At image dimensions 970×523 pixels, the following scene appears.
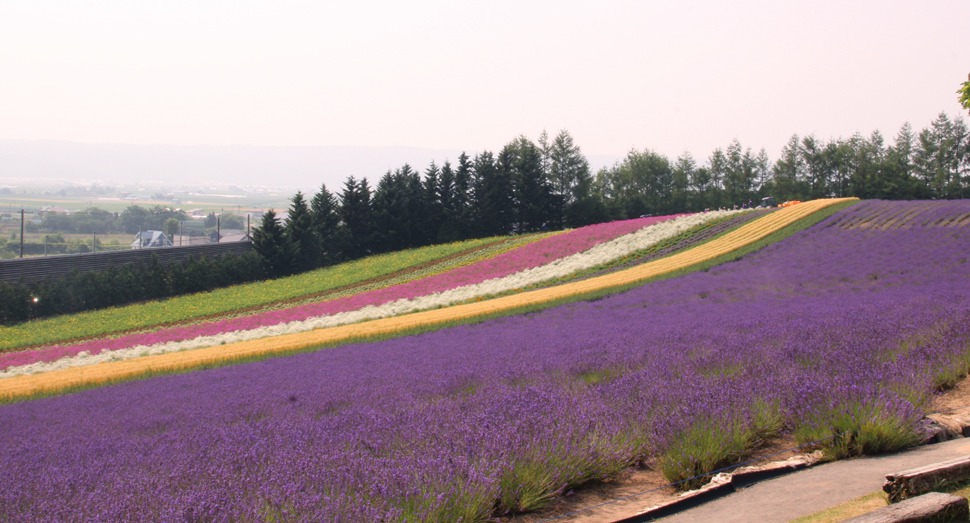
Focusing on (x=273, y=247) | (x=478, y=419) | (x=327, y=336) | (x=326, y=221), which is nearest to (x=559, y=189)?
(x=326, y=221)

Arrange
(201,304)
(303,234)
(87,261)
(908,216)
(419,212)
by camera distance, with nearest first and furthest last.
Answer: (908,216) → (201,304) → (87,261) → (303,234) → (419,212)

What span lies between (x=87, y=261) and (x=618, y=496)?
142ft

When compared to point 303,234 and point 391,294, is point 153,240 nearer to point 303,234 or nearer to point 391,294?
point 303,234

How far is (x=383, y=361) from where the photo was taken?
432 inches

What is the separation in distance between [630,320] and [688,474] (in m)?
9.58

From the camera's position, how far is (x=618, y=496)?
404cm

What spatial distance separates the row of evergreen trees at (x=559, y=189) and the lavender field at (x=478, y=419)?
128 feet

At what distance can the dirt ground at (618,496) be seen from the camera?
3.70 metres

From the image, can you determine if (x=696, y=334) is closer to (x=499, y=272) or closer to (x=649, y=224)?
(x=499, y=272)

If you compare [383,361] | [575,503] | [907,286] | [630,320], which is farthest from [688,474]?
[907,286]

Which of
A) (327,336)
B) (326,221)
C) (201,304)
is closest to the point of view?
(327,336)

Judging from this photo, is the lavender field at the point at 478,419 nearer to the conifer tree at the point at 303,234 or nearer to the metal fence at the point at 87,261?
the metal fence at the point at 87,261

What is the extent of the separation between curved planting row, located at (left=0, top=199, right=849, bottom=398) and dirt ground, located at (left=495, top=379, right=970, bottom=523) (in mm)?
13247

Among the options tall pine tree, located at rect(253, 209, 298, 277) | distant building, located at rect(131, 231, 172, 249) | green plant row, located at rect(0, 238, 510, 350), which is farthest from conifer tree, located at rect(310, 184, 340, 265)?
distant building, located at rect(131, 231, 172, 249)
